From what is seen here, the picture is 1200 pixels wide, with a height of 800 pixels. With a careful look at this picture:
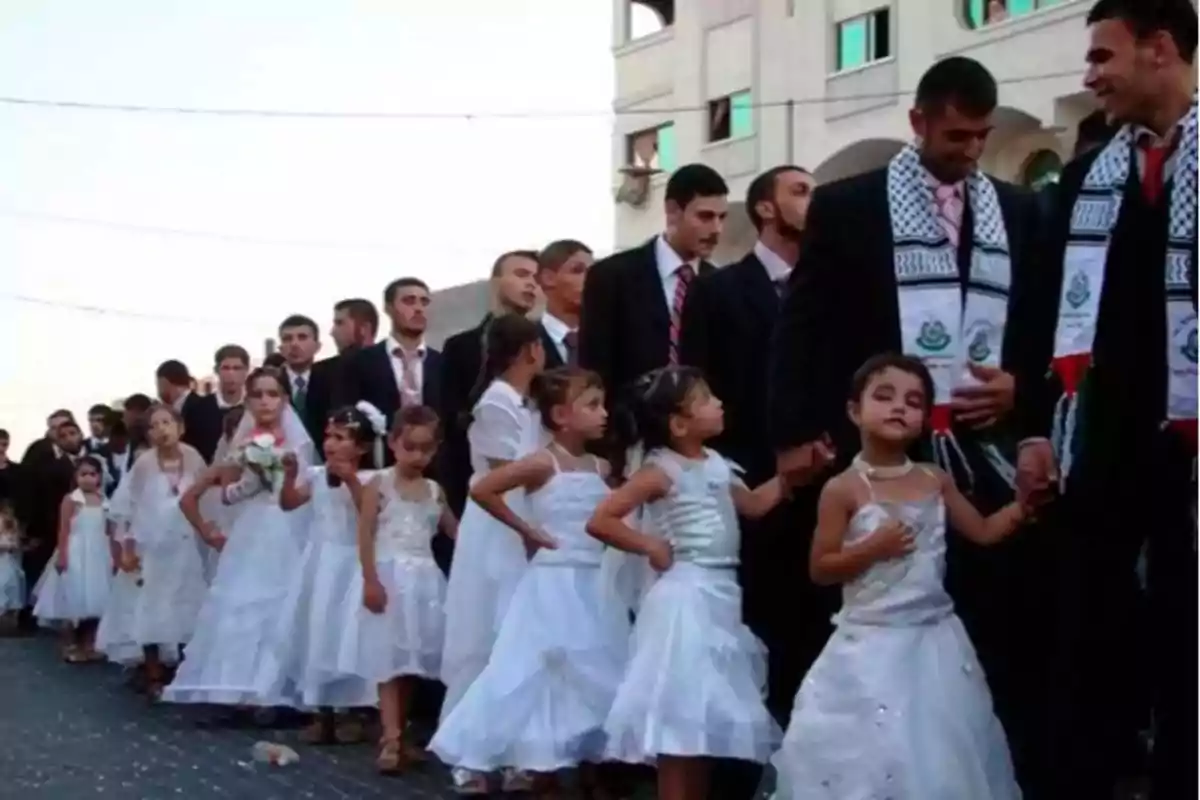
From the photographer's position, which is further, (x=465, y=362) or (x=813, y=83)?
(x=813, y=83)

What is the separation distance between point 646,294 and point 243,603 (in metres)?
4.09

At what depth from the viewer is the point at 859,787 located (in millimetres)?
5137

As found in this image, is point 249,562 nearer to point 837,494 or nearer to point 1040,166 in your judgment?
point 837,494

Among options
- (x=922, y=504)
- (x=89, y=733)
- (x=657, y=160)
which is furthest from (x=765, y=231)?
(x=657, y=160)

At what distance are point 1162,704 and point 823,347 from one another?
1482 mm

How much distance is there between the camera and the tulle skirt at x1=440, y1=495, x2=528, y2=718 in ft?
25.5

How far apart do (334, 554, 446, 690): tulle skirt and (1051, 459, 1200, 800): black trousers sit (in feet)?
13.9

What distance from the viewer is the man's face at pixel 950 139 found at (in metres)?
5.38

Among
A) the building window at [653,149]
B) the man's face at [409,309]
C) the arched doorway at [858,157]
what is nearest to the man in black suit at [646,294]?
the man's face at [409,309]

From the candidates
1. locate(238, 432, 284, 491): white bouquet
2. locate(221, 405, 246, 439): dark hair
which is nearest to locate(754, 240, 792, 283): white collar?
locate(238, 432, 284, 491): white bouquet

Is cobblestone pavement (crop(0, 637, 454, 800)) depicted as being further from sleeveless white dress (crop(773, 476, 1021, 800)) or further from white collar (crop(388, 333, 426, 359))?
sleeveless white dress (crop(773, 476, 1021, 800))

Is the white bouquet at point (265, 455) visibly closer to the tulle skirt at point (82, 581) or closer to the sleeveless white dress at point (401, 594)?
the sleeveless white dress at point (401, 594)

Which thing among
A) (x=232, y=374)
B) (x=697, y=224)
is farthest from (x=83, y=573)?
(x=697, y=224)

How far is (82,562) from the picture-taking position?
613 inches
